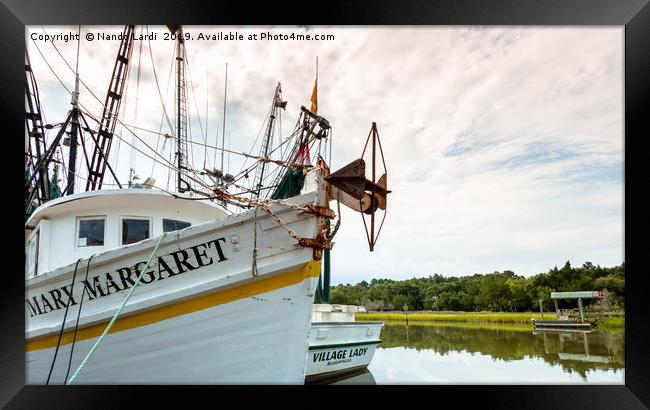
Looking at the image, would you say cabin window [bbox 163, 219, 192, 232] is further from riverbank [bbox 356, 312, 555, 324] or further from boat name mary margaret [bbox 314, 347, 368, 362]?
riverbank [bbox 356, 312, 555, 324]

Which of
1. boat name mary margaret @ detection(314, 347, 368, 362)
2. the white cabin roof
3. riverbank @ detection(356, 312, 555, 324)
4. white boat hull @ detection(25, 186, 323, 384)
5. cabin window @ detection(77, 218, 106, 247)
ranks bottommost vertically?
riverbank @ detection(356, 312, 555, 324)

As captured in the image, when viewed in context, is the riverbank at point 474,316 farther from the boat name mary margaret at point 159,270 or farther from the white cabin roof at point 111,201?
the boat name mary margaret at point 159,270

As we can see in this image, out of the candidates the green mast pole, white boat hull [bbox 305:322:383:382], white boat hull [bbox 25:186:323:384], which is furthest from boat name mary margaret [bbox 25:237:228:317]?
Result: the green mast pole

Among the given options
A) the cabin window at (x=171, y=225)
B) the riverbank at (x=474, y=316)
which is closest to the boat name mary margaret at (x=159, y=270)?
the cabin window at (x=171, y=225)

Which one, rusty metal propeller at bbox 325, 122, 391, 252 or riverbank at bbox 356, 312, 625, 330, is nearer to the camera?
rusty metal propeller at bbox 325, 122, 391, 252

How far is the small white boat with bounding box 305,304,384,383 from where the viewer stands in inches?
301

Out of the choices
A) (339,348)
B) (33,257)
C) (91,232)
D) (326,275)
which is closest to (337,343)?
(339,348)

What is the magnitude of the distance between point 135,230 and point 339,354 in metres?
4.88

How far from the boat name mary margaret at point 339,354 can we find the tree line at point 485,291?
35.8ft

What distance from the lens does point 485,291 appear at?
2383 centimetres
